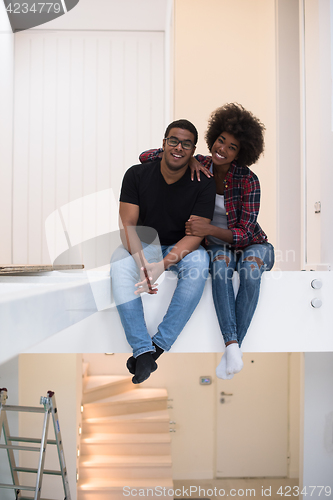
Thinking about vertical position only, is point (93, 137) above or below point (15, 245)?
above

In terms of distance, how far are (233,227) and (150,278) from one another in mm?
458

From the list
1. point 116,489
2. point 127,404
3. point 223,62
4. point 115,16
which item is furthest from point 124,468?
point 115,16

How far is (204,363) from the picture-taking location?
5.01m

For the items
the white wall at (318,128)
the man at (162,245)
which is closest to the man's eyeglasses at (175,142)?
the man at (162,245)

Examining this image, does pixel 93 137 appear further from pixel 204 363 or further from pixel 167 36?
pixel 204 363

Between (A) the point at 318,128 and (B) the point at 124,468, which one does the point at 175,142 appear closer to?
(A) the point at 318,128

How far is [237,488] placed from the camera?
4770mm

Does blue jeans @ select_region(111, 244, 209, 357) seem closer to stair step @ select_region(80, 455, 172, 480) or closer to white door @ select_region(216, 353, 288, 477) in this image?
stair step @ select_region(80, 455, 172, 480)

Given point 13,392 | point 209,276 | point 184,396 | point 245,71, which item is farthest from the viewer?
point 184,396

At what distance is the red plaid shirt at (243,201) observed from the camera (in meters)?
1.67

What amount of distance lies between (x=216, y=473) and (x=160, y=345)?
14.0 ft

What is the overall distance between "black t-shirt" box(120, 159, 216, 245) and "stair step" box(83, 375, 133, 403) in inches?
126

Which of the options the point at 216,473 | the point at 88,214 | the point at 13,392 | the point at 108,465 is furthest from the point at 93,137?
the point at 216,473

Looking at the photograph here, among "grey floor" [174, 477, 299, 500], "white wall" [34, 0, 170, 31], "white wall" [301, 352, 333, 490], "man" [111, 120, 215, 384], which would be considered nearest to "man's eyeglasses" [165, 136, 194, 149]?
"man" [111, 120, 215, 384]
